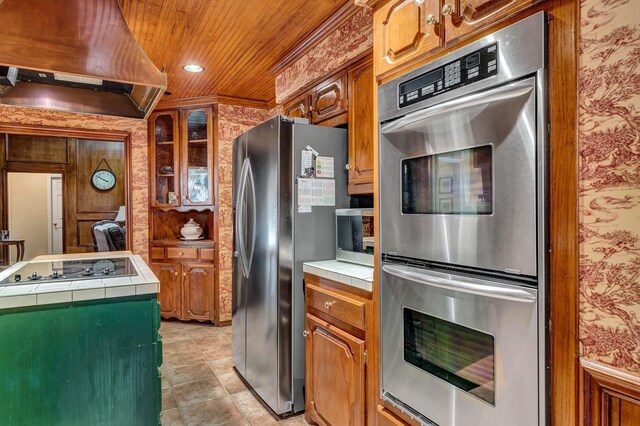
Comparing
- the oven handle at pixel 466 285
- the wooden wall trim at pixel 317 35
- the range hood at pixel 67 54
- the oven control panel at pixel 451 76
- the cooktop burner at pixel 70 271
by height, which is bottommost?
the cooktop burner at pixel 70 271

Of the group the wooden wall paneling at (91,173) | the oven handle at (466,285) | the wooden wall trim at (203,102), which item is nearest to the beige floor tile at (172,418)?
the oven handle at (466,285)

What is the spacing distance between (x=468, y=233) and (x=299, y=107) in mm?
2137

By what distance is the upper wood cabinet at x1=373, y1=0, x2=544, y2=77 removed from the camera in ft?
3.77

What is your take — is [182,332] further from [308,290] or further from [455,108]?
[455,108]

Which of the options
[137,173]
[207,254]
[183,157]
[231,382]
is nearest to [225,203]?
[207,254]

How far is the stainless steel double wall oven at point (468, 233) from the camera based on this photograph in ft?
3.32

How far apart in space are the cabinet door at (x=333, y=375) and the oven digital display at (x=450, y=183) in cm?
79

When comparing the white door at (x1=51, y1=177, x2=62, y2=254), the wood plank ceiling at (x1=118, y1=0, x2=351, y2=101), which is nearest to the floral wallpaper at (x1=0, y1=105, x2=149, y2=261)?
the wood plank ceiling at (x1=118, y1=0, x2=351, y2=101)

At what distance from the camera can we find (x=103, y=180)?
744cm

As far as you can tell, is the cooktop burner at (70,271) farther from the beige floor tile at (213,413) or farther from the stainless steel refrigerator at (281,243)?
the beige floor tile at (213,413)

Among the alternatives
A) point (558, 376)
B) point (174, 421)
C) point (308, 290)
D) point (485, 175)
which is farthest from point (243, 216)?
point (558, 376)

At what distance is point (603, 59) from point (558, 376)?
79cm

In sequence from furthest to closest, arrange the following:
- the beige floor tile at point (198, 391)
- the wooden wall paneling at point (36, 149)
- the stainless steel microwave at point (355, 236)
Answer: the wooden wall paneling at point (36, 149) < the beige floor tile at point (198, 391) < the stainless steel microwave at point (355, 236)

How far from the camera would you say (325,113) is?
8.60ft
